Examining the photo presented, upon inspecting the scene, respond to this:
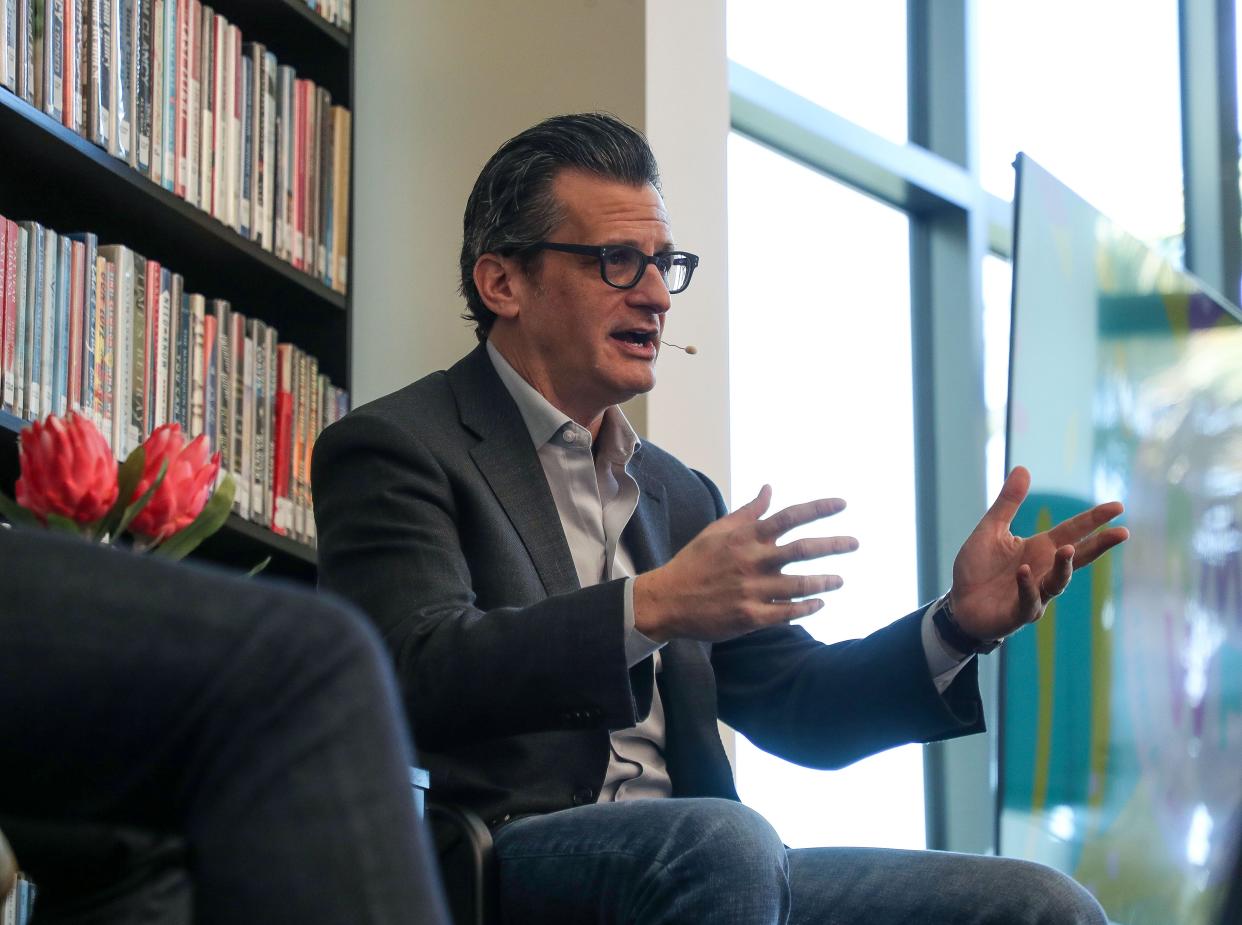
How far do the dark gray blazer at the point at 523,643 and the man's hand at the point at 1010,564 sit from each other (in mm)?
104

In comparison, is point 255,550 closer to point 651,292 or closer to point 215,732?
point 651,292

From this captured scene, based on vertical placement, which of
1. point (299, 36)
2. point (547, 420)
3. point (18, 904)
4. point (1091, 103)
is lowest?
point (18, 904)

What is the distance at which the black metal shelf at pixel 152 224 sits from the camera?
2295 mm

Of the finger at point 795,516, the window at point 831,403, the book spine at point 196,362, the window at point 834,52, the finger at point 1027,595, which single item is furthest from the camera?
the window at point 834,52

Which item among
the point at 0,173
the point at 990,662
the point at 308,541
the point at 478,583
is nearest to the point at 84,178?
the point at 0,173

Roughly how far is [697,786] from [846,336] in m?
2.39

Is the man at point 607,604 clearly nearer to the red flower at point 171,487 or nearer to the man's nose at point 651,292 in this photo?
the man's nose at point 651,292

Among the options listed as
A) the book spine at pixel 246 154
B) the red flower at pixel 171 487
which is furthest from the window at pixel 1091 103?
the red flower at pixel 171 487

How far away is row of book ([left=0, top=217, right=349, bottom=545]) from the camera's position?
7.25 feet

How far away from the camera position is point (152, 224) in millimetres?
2574

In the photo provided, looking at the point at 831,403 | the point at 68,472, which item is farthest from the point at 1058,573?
the point at 831,403

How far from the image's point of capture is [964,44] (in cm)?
443

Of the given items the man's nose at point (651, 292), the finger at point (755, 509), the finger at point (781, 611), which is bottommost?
the finger at point (781, 611)

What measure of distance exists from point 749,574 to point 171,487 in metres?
0.54
